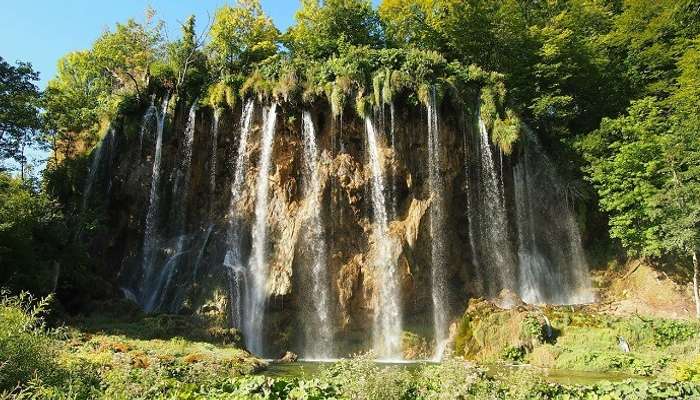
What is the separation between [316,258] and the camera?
22344mm

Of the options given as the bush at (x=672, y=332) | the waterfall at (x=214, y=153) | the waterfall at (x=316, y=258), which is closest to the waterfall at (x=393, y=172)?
the waterfall at (x=316, y=258)

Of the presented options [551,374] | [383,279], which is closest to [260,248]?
[383,279]

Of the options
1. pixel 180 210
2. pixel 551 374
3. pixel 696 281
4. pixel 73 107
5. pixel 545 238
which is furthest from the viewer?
pixel 73 107

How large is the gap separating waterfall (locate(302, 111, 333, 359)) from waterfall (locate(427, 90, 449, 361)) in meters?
4.51

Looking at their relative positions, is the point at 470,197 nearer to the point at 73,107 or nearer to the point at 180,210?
the point at 180,210

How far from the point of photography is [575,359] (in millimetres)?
16281

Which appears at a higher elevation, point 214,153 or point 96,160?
point 96,160

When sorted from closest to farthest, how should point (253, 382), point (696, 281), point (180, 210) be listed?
1. point (253, 382)
2. point (696, 281)
3. point (180, 210)

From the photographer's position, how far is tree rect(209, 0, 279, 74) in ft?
93.1

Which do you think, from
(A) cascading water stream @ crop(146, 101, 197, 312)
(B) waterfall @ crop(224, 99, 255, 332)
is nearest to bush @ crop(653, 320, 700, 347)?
(B) waterfall @ crop(224, 99, 255, 332)

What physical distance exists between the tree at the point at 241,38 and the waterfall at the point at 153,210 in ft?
13.0

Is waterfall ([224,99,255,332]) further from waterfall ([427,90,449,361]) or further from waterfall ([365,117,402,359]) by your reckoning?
waterfall ([427,90,449,361])

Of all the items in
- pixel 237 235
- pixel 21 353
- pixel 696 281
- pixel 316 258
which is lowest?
pixel 21 353

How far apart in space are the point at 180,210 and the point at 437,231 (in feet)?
38.7
